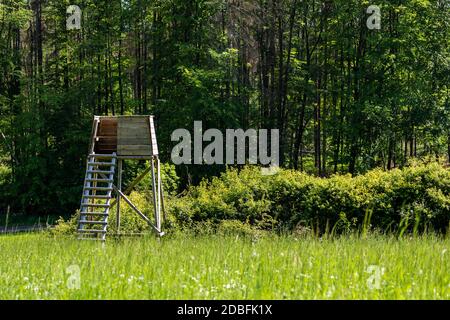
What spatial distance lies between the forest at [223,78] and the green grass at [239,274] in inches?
815

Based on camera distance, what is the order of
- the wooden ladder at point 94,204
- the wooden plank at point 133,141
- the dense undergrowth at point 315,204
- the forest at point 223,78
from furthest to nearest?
1. the forest at point 223,78
2. the wooden plank at point 133,141
3. the dense undergrowth at point 315,204
4. the wooden ladder at point 94,204

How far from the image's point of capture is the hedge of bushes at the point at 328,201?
14.6 metres

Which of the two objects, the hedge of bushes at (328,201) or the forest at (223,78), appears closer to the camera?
the hedge of bushes at (328,201)

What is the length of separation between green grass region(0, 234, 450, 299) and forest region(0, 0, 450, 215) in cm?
2070

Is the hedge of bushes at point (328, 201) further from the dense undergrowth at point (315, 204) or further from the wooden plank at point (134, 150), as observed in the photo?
the wooden plank at point (134, 150)

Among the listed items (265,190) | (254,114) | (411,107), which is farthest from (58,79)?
(265,190)

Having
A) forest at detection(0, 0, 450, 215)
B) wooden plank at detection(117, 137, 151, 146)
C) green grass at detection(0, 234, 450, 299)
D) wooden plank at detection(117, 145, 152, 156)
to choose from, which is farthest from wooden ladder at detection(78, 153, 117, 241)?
forest at detection(0, 0, 450, 215)

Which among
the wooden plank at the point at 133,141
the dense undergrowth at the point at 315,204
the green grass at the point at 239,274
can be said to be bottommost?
the dense undergrowth at the point at 315,204

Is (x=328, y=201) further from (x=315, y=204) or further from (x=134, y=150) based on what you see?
(x=134, y=150)

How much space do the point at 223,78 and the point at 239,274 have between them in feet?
79.8

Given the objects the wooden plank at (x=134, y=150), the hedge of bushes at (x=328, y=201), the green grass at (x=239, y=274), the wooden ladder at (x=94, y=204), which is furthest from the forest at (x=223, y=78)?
the green grass at (x=239, y=274)

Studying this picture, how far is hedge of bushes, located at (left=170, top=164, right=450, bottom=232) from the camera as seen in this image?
1462 centimetres

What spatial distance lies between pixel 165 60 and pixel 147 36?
7.87 ft
